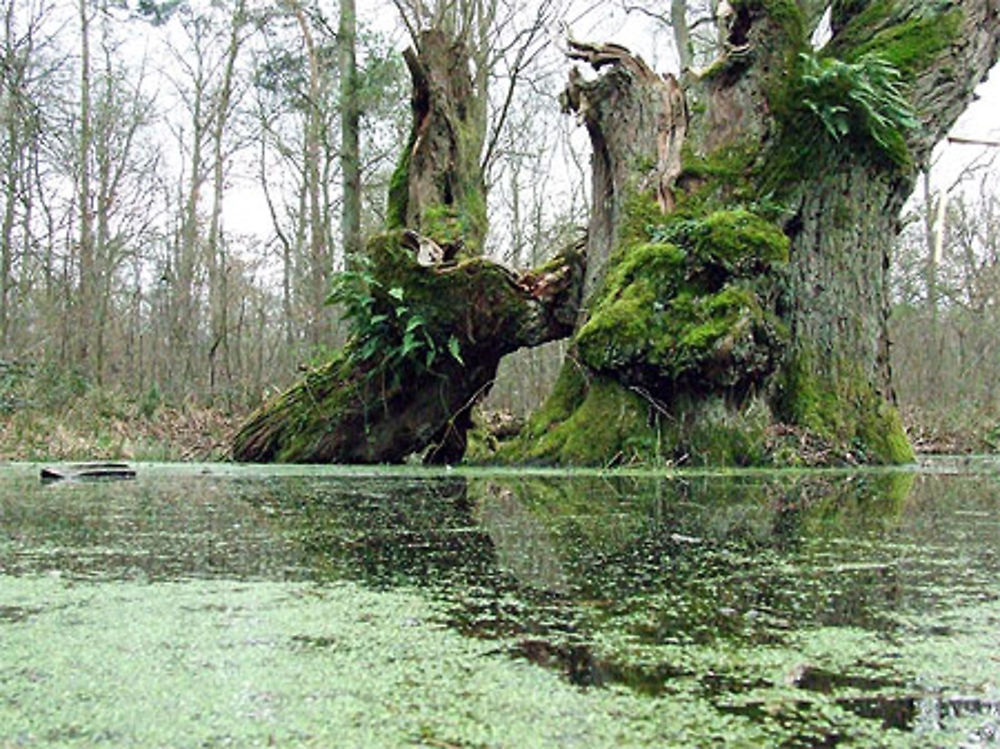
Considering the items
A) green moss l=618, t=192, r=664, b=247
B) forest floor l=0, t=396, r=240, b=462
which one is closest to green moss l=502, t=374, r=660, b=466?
green moss l=618, t=192, r=664, b=247

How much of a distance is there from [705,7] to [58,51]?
11.8 m

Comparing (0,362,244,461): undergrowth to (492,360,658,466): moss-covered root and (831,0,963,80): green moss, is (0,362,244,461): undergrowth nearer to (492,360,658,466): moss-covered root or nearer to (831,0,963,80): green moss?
(492,360,658,466): moss-covered root

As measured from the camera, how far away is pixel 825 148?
6211 millimetres

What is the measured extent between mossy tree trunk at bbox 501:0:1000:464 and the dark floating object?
2485 millimetres

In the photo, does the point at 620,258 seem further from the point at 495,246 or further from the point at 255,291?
the point at 255,291

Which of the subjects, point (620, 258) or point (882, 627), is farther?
point (620, 258)

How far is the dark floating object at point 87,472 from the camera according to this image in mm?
4816

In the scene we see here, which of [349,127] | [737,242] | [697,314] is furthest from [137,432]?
[737,242]

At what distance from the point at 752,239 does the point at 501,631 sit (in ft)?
16.1

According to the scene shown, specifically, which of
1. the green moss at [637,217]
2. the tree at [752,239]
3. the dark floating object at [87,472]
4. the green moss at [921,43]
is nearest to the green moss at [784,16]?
the tree at [752,239]

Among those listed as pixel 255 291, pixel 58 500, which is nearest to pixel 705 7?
pixel 255 291

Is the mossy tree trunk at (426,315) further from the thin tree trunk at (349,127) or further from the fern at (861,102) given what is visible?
the thin tree trunk at (349,127)

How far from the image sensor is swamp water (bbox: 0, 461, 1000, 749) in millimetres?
873

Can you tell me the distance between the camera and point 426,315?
22.0ft
